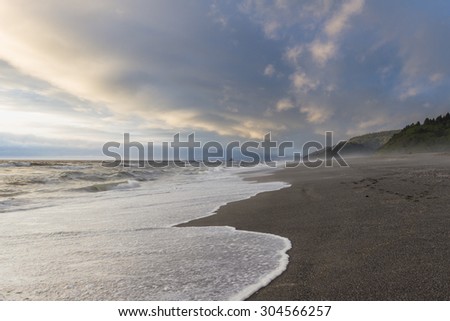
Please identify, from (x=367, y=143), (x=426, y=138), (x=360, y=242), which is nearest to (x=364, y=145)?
(x=367, y=143)

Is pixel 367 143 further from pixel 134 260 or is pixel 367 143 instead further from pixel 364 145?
pixel 134 260

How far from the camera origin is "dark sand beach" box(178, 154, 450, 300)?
3.15 meters

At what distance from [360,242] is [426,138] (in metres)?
71.1

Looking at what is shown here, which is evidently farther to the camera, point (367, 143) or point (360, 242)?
point (367, 143)

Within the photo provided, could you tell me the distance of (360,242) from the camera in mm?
4637

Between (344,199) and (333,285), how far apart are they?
5.53 meters

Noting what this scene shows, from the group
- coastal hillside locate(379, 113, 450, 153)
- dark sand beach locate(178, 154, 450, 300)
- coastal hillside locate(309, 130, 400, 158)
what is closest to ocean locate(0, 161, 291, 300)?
dark sand beach locate(178, 154, 450, 300)

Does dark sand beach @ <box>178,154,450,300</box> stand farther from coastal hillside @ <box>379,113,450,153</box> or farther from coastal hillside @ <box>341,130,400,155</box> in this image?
coastal hillside @ <box>341,130,400,155</box>

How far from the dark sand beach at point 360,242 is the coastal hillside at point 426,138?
60.8 meters

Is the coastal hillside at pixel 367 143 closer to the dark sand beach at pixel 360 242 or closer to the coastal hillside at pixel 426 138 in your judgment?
the coastal hillside at pixel 426 138
